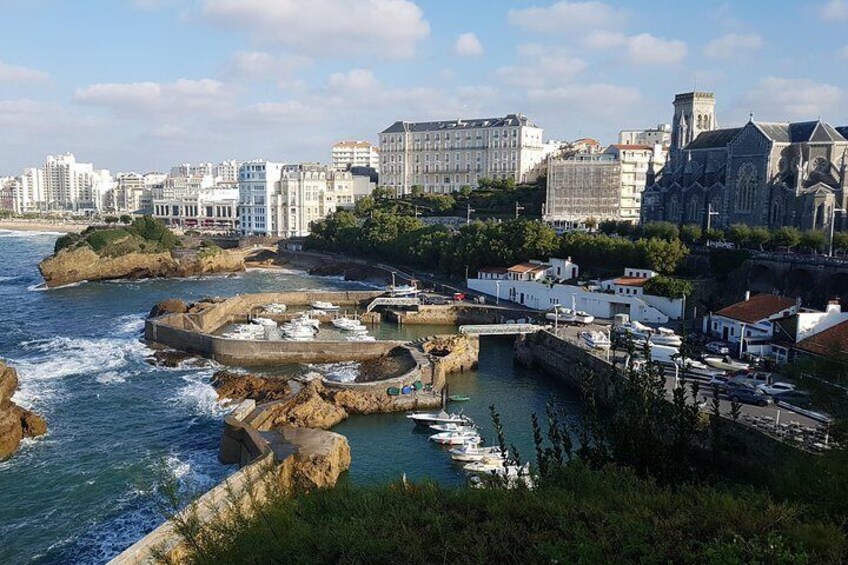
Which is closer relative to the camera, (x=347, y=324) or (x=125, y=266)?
(x=347, y=324)

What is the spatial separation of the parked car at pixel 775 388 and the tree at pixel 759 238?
2345cm

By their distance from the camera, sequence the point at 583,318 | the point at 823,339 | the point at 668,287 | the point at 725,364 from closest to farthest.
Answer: the point at 823,339 < the point at 725,364 < the point at 583,318 < the point at 668,287

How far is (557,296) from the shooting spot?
4594 centimetres

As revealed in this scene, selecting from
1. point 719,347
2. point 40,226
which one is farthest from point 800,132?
point 40,226

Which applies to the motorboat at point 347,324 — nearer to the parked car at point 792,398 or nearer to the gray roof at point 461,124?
the parked car at point 792,398

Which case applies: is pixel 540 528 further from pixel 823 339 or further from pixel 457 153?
pixel 457 153

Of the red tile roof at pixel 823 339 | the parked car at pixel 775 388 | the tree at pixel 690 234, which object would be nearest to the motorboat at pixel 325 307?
the tree at pixel 690 234

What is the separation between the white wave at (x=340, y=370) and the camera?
32.8 meters

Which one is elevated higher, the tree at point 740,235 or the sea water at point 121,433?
the tree at point 740,235

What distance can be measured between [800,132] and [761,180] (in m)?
4.66

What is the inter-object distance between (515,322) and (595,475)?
3123 centimetres

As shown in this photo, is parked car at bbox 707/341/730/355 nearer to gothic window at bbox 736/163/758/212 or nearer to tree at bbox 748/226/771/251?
tree at bbox 748/226/771/251

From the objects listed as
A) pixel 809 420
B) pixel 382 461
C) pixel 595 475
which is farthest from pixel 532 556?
A: pixel 809 420

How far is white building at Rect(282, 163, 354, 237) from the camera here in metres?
102
